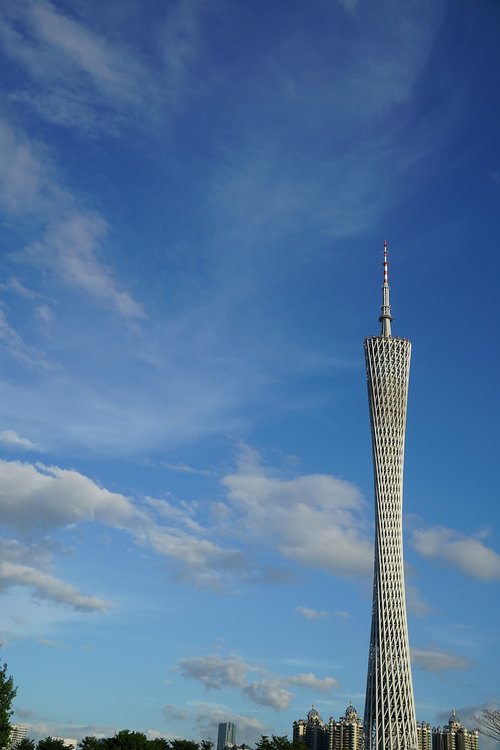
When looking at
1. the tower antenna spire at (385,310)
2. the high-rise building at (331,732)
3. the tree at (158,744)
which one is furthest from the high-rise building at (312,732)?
the tower antenna spire at (385,310)

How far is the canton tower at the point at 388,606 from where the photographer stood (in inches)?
3927

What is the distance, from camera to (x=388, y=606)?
100000 millimetres

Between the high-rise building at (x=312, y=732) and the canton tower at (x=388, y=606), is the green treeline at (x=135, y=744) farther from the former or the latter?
the high-rise building at (x=312, y=732)

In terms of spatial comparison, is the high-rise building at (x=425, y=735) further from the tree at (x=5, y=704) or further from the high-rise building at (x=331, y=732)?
the tree at (x=5, y=704)

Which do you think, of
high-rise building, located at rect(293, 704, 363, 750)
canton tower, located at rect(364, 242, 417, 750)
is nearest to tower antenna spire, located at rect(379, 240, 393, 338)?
canton tower, located at rect(364, 242, 417, 750)

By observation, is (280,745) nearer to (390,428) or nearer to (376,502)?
(376,502)

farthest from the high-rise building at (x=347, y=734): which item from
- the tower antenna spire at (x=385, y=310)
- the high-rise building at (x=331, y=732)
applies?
the tower antenna spire at (x=385, y=310)

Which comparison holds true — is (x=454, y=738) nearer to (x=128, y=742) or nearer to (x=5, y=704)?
(x=128, y=742)

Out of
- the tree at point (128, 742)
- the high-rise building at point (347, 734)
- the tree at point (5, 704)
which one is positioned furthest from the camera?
the high-rise building at point (347, 734)

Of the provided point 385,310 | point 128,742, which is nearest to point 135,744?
point 128,742

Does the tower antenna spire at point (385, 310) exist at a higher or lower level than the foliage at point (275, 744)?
higher

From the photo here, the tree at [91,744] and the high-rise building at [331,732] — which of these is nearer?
the tree at [91,744]

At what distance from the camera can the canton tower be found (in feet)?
327

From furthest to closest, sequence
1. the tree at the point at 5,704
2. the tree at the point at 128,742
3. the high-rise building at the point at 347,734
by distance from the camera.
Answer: the high-rise building at the point at 347,734 < the tree at the point at 128,742 < the tree at the point at 5,704
